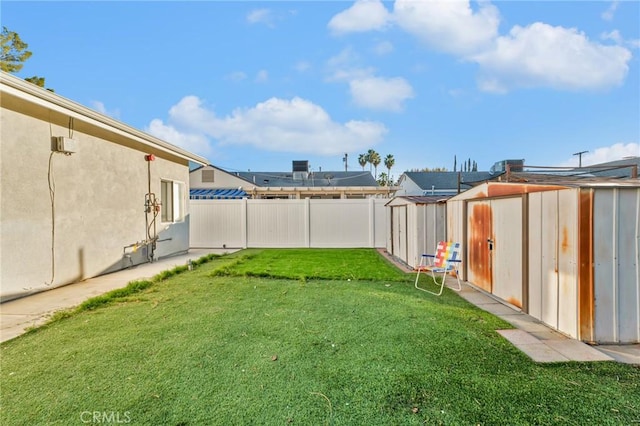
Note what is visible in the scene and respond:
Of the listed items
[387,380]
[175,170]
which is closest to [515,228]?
[387,380]

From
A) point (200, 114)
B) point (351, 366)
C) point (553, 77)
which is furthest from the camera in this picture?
point (200, 114)

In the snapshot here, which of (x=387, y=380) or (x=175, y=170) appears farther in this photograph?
(x=175, y=170)

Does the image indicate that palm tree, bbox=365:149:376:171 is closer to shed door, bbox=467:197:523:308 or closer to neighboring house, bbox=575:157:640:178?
neighboring house, bbox=575:157:640:178

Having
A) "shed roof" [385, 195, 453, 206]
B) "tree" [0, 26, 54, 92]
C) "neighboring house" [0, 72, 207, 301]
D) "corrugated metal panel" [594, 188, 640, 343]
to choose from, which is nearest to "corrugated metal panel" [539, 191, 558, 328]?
"corrugated metal panel" [594, 188, 640, 343]

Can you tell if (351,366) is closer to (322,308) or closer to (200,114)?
(322,308)

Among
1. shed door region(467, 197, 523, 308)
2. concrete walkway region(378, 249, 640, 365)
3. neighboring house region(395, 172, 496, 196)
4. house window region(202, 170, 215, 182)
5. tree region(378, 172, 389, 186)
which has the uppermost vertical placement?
tree region(378, 172, 389, 186)

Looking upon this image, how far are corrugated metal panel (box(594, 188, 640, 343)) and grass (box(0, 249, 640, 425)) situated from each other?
2.75 ft

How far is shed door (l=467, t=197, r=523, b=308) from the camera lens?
5039 mm

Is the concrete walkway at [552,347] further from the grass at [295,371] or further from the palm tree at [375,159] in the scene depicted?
the palm tree at [375,159]

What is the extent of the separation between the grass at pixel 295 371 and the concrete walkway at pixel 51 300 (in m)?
0.39

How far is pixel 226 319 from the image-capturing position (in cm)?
446

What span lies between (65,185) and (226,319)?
16.0ft

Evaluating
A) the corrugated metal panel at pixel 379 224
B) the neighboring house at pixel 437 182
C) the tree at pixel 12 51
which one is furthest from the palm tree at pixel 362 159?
the tree at pixel 12 51

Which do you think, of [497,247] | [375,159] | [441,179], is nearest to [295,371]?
[497,247]
